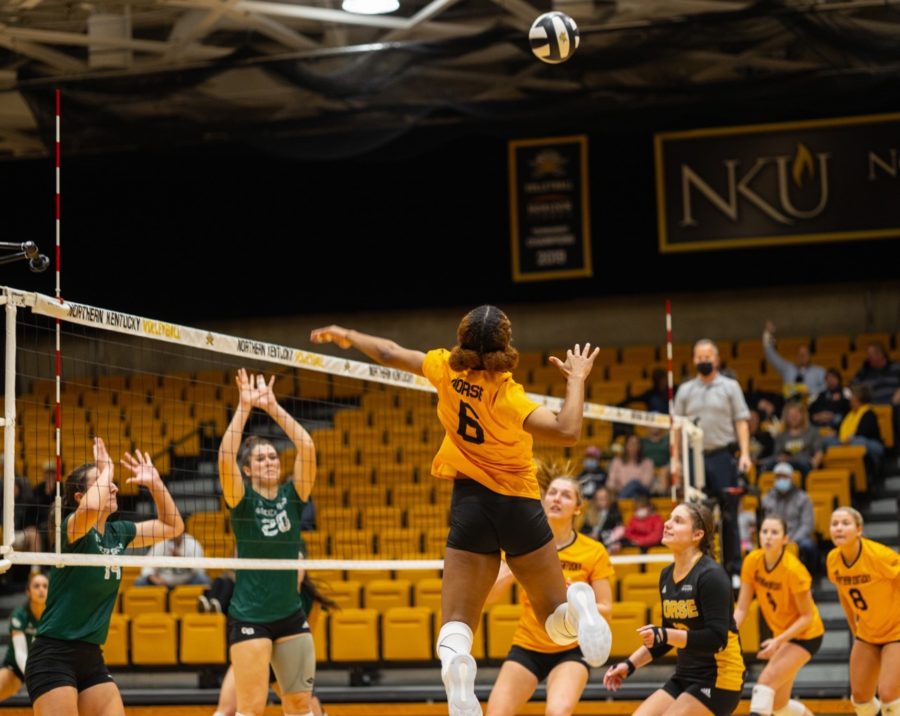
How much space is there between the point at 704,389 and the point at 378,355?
700 centimetres

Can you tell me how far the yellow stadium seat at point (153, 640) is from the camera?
14.0 metres

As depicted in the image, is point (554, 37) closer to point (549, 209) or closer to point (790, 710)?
point (790, 710)

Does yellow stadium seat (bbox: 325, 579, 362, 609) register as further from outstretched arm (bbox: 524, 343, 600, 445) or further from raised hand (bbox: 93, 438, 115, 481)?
outstretched arm (bbox: 524, 343, 600, 445)

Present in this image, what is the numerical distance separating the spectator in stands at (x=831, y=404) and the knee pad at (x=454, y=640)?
11764 mm

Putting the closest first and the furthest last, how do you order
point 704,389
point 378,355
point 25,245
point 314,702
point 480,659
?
point 378,355 → point 25,245 → point 314,702 → point 704,389 → point 480,659

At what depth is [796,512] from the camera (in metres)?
14.1

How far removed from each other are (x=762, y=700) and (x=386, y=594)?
5154mm

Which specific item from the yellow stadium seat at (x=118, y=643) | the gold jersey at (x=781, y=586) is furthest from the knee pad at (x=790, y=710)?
the yellow stadium seat at (x=118, y=643)

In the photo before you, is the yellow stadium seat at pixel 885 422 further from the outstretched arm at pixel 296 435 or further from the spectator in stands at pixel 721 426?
the outstretched arm at pixel 296 435

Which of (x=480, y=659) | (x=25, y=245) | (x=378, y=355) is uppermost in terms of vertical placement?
(x=25, y=245)

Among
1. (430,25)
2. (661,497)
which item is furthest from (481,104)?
(661,497)

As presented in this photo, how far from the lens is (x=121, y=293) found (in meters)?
22.2

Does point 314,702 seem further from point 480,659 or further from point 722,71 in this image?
point 722,71

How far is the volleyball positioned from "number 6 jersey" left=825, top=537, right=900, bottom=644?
472 cm
